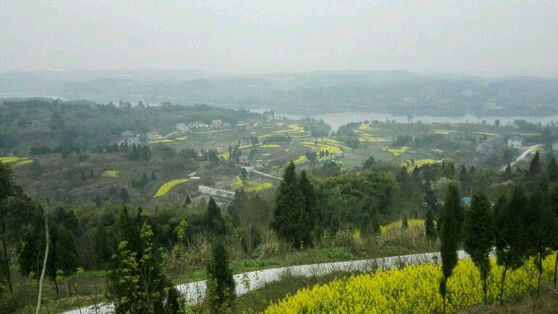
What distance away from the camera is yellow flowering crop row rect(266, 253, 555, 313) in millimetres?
5578

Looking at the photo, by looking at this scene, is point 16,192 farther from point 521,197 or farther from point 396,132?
point 396,132

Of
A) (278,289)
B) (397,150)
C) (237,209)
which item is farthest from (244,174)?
(278,289)

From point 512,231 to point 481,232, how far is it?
1.51 ft

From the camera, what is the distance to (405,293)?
19.4 ft

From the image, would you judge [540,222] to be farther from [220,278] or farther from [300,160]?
[300,160]

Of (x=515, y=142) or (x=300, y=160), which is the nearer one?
(x=300, y=160)

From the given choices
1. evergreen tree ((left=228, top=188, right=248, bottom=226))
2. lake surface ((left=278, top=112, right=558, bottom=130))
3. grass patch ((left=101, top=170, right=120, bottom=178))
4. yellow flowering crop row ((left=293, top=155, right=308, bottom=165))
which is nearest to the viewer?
evergreen tree ((left=228, top=188, right=248, bottom=226))

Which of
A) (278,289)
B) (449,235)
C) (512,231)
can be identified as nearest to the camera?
(449,235)

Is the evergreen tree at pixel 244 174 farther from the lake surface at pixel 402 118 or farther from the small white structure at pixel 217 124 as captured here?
the lake surface at pixel 402 118

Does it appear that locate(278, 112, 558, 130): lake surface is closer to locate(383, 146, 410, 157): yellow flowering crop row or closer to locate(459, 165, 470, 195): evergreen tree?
locate(383, 146, 410, 157): yellow flowering crop row

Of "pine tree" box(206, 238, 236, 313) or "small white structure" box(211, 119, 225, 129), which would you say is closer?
"pine tree" box(206, 238, 236, 313)

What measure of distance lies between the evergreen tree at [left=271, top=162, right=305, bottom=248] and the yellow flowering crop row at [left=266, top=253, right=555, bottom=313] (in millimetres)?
7938

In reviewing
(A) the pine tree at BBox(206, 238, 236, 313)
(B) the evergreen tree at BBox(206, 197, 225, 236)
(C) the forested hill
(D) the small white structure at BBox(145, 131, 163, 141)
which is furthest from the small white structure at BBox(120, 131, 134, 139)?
(A) the pine tree at BBox(206, 238, 236, 313)

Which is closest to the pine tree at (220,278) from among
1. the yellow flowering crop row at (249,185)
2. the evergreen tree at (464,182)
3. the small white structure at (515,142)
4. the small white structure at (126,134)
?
the evergreen tree at (464,182)
